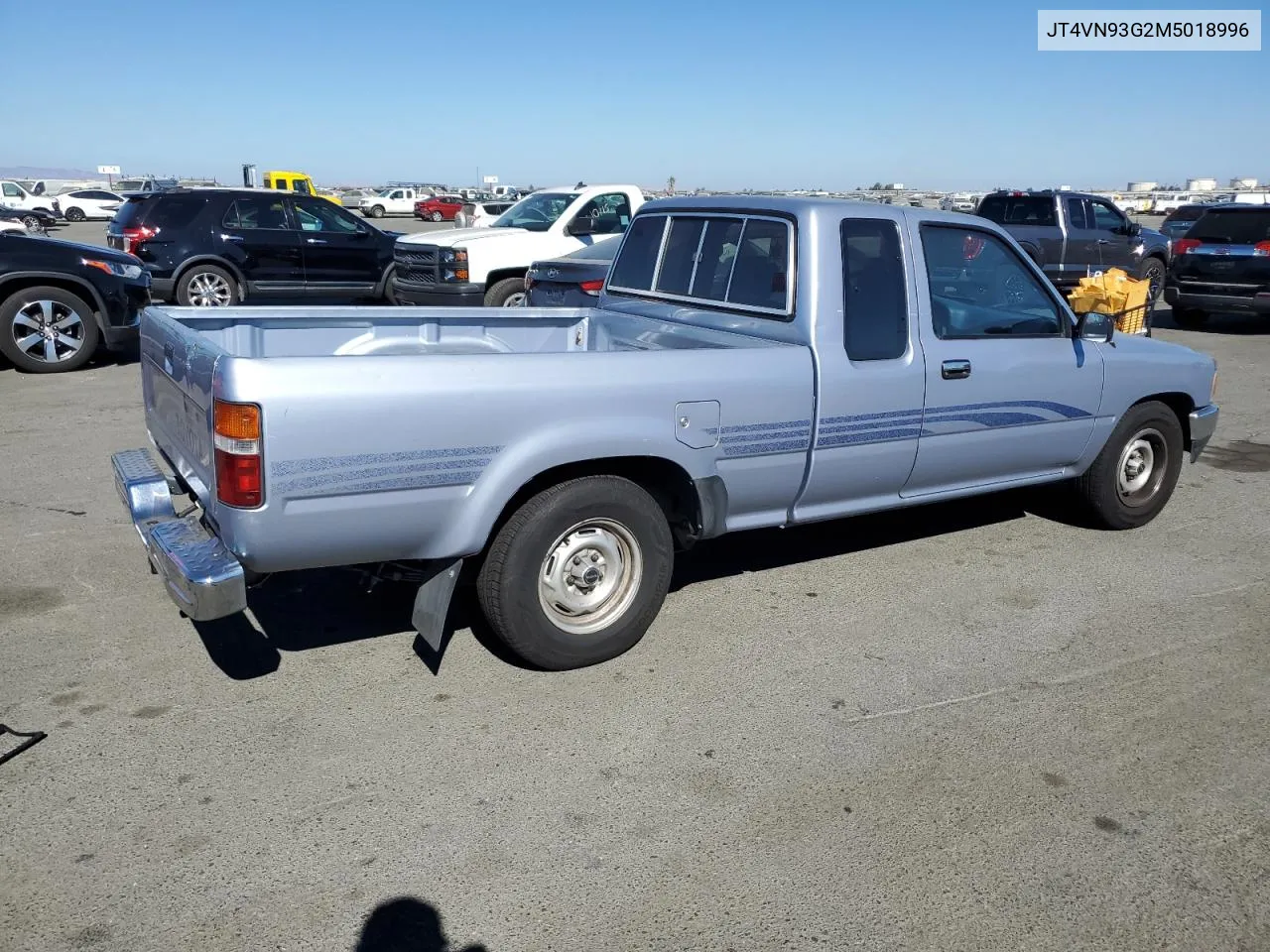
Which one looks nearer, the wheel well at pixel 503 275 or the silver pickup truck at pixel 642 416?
the silver pickup truck at pixel 642 416

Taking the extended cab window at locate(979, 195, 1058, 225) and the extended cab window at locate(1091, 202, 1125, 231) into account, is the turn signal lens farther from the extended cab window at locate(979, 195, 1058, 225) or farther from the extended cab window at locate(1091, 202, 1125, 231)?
the extended cab window at locate(1091, 202, 1125, 231)

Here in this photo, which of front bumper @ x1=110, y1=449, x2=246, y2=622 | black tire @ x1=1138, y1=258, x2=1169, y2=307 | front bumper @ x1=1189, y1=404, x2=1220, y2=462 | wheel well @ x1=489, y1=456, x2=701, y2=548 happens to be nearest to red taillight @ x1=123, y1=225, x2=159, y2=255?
front bumper @ x1=110, y1=449, x2=246, y2=622

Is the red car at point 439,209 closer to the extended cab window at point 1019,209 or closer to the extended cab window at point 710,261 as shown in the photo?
the extended cab window at point 1019,209

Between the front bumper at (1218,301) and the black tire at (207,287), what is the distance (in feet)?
40.8

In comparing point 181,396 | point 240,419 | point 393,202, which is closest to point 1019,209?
point 181,396

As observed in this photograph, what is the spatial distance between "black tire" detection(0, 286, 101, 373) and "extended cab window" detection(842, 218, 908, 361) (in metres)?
7.86

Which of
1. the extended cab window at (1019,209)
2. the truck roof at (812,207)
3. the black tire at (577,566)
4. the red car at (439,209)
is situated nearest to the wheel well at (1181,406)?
the truck roof at (812,207)

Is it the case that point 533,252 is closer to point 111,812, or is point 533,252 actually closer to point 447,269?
point 447,269

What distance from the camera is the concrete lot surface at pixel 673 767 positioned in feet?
9.25

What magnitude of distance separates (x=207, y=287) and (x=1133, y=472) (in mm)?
10801

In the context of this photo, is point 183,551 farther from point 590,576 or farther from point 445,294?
point 445,294

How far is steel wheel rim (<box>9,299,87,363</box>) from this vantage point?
9.65 metres

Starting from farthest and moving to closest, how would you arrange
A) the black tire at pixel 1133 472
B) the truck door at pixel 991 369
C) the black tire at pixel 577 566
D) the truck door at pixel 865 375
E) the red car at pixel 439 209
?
the red car at pixel 439 209, the black tire at pixel 1133 472, the truck door at pixel 991 369, the truck door at pixel 865 375, the black tire at pixel 577 566

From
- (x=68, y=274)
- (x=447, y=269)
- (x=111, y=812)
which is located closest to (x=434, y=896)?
(x=111, y=812)
